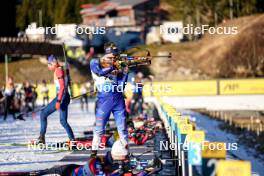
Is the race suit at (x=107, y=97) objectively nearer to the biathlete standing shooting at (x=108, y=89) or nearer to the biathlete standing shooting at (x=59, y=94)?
the biathlete standing shooting at (x=108, y=89)

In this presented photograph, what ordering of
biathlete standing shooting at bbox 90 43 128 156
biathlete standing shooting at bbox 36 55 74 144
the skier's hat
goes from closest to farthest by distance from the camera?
biathlete standing shooting at bbox 90 43 128 156 → the skier's hat → biathlete standing shooting at bbox 36 55 74 144

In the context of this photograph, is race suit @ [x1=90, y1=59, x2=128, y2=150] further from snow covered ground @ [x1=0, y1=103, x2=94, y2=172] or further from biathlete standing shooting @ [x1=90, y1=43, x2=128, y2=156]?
snow covered ground @ [x1=0, y1=103, x2=94, y2=172]

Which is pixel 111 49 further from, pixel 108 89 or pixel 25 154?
pixel 25 154

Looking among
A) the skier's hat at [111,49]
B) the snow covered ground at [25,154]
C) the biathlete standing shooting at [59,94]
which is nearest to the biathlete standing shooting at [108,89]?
the skier's hat at [111,49]

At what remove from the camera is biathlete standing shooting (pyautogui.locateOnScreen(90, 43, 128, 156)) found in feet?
34.7

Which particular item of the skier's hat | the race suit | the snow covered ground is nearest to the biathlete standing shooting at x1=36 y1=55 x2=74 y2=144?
the snow covered ground

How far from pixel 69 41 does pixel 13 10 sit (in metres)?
7.51

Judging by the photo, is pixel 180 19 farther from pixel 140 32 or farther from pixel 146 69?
pixel 146 69

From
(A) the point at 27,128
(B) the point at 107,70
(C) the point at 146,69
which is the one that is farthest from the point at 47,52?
(B) the point at 107,70

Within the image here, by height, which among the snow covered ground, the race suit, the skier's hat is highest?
the skier's hat

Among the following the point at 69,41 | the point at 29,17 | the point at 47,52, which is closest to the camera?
the point at 47,52

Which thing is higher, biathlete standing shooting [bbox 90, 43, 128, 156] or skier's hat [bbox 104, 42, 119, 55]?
skier's hat [bbox 104, 42, 119, 55]

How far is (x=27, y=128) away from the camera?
19.4m

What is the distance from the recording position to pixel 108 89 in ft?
35.0
